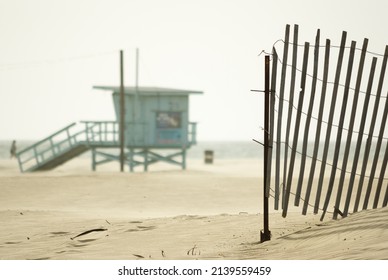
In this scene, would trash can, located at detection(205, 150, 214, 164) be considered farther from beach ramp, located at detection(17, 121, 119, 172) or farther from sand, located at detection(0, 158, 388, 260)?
sand, located at detection(0, 158, 388, 260)

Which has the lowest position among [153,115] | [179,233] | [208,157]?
[208,157]

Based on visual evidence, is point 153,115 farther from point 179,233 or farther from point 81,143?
point 179,233

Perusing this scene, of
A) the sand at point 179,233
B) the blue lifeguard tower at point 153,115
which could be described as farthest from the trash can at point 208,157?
the sand at point 179,233

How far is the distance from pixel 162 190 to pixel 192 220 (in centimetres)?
953

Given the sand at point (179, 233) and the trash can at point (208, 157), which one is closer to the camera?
the sand at point (179, 233)

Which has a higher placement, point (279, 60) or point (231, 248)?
point (279, 60)

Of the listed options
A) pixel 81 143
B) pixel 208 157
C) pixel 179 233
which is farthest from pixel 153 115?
pixel 179 233

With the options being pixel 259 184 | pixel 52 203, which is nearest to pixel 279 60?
pixel 52 203

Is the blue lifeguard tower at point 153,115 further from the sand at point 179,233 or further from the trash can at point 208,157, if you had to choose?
the trash can at point 208,157

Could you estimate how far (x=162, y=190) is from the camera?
70.0ft

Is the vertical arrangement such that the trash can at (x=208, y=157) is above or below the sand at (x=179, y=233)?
below

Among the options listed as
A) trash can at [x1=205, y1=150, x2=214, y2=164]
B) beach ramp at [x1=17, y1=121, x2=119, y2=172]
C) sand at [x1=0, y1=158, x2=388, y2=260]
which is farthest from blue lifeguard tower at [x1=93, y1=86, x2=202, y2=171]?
trash can at [x1=205, y1=150, x2=214, y2=164]

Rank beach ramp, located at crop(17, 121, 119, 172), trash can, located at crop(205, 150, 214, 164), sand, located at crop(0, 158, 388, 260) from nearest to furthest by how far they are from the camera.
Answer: sand, located at crop(0, 158, 388, 260), beach ramp, located at crop(17, 121, 119, 172), trash can, located at crop(205, 150, 214, 164)

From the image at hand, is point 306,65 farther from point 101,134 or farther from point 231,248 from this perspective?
point 101,134
